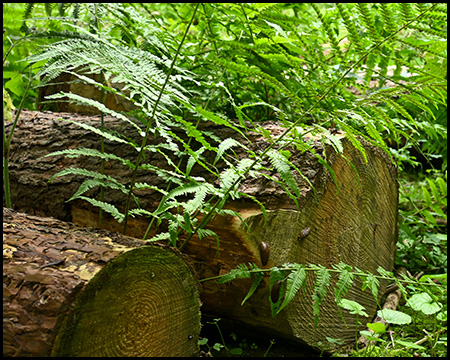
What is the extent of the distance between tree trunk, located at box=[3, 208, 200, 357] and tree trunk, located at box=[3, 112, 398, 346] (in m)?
0.39

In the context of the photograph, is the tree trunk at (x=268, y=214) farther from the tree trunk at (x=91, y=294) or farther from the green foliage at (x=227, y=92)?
the tree trunk at (x=91, y=294)

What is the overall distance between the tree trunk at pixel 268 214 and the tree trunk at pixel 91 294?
1.28ft

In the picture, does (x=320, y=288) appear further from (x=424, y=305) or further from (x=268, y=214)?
(x=424, y=305)

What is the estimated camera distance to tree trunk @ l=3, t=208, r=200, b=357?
1.07 m

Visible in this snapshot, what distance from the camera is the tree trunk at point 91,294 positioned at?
107 cm

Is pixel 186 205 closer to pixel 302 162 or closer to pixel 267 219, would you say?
pixel 267 219

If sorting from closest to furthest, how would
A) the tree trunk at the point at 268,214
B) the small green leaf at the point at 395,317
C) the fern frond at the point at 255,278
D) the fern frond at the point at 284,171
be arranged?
1. the fern frond at the point at 284,171
2. the fern frond at the point at 255,278
3. the tree trunk at the point at 268,214
4. the small green leaf at the point at 395,317

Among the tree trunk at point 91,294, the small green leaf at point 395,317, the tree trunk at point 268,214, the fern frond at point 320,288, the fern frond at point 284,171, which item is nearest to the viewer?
the tree trunk at point 91,294

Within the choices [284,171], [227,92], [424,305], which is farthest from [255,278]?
[424,305]

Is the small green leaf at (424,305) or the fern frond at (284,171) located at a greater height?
the fern frond at (284,171)

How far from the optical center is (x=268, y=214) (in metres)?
1.78

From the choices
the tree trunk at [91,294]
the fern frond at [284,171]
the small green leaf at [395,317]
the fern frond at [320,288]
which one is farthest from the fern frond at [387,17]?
the small green leaf at [395,317]

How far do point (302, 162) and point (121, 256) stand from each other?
1034 mm

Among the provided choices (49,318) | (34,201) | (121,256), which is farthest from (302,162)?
(34,201)
